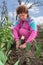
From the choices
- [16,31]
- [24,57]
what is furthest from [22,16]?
[24,57]

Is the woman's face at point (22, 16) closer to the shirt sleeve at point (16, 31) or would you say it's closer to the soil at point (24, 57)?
the shirt sleeve at point (16, 31)

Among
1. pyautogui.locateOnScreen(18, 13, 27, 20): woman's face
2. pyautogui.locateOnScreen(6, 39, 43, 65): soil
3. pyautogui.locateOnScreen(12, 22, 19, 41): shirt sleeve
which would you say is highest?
pyautogui.locateOnScreen(18, 13, 27, 20): woman's face

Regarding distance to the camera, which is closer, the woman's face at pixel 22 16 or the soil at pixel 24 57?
the woman's face at pixel 22 16

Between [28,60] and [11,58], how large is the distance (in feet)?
0.77

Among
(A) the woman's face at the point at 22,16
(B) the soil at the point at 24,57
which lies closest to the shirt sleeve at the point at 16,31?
(A) the woman's face at the point at 22,16

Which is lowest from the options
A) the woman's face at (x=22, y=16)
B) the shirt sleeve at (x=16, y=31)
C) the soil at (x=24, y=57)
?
the soil at (x=24, y=57)

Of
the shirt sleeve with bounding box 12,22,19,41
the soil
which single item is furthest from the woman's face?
the soil

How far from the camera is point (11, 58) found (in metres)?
4.10

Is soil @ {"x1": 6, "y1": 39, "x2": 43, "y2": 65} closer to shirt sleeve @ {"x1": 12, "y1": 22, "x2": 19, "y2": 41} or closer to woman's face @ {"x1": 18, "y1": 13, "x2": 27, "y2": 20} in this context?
shirt sleeve @ {"x1": 12, "y1": 22, "x2": 19, "y2": 41}

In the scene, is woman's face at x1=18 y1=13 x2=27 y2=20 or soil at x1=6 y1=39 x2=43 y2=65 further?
soil at x1=6 y1=39 x2=43 y2=65

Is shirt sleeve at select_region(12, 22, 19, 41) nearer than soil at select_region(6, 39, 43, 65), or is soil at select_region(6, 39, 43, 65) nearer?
shirt sleeve at select_region(12, 22, 19, 41)

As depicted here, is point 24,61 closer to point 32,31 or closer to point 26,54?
point 26,54

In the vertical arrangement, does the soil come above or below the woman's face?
below

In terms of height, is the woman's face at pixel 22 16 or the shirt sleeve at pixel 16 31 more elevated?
the woman's face at pixel 22 16
